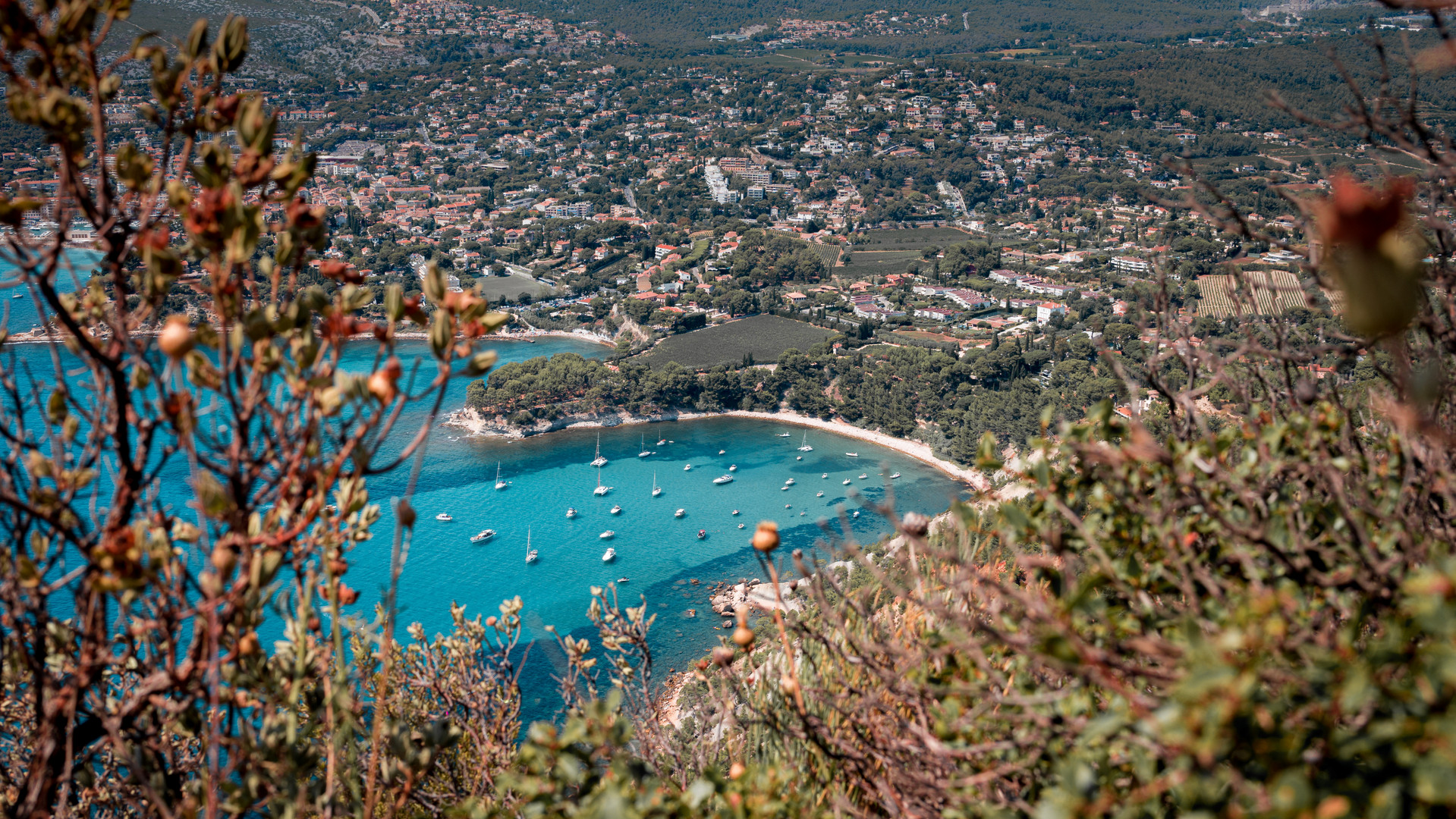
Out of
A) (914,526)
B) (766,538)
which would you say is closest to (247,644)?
(766,538)

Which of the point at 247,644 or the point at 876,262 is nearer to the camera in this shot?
the point at 247,644

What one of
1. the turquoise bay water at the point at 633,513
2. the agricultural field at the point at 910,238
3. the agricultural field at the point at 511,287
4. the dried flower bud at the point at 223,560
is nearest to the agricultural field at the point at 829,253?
the agricultural field at the point at 910,238

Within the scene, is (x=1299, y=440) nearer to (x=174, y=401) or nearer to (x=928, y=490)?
(x=174, y=401)

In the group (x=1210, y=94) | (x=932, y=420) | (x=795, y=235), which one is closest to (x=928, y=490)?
(x=932, y=420)

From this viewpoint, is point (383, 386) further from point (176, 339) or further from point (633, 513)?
point (633, 513)

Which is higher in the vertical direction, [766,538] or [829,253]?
[766,538]

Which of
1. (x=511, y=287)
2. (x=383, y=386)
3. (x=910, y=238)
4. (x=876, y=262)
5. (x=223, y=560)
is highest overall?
(x=383, y=386)

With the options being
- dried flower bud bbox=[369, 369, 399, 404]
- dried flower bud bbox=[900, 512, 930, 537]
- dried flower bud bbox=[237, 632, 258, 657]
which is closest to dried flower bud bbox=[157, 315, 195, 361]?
dried flower bud bbox=[369, 369, 399, 404]

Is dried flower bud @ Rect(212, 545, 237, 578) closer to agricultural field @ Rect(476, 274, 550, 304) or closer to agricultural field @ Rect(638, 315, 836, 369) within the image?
agricultural field @ Rect(638, 315, 836, 369)
